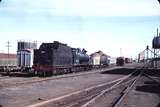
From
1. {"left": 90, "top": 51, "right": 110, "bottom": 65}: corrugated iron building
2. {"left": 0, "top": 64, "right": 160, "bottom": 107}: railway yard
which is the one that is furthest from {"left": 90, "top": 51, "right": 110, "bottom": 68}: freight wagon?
{"left": 0, "top": 64, "right": 160, "bottom": 107}: railway yard

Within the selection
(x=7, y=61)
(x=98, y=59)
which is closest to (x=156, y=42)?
(x=98, y=59)

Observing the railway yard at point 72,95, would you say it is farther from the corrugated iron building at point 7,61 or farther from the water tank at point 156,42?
the water tank at point 156,42

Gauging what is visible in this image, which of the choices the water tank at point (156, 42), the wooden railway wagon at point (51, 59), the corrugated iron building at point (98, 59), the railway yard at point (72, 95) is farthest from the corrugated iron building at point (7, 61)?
the water tank at point (156, 42)

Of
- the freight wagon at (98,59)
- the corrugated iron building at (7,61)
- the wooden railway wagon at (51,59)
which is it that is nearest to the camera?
the wooden railway wagon at (51,59)

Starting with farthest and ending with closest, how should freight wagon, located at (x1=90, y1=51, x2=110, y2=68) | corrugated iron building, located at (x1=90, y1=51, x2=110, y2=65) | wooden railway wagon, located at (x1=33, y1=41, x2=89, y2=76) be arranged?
corrugated iron building, located at (x1=90, y1=51, x2=110, y2=65)
freight wagon, located at (x1=90, y1=51, x2=110, y2=68)
wooden railway wagon, located at (x1=33, y1=41, x2=89, y2=76)

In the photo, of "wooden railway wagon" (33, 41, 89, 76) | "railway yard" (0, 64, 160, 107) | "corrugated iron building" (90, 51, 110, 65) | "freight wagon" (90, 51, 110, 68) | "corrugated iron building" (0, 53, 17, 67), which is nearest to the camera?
"railway yard" (0, 64, 160, 107)

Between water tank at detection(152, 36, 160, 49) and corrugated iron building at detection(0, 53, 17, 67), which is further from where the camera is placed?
water tank at detection(152, 36, 160, 49)

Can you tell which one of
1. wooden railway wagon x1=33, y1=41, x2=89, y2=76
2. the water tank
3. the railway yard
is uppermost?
the water tank

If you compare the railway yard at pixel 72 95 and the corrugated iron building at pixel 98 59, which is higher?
the corrugated iron building at pixel 98 59

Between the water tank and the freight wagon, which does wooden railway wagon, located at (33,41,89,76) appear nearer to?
the freight wagon

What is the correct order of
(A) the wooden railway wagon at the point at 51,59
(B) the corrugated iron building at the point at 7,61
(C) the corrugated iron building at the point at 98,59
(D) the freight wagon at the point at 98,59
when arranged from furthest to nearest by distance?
(C) the corrugated iron building at the point at 98,59 → (D) the freight wagon at the point at 98,59 → (B) the corrugated iron building at the point at 7,61 → (A) the wooden railway wagon at the point at 51,59

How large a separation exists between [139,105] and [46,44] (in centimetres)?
2451

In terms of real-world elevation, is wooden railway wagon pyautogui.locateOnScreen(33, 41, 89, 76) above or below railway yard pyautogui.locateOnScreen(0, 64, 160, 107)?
above

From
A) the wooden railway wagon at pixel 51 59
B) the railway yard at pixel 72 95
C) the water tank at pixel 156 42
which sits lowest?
the railway yard at pixel 72 95
